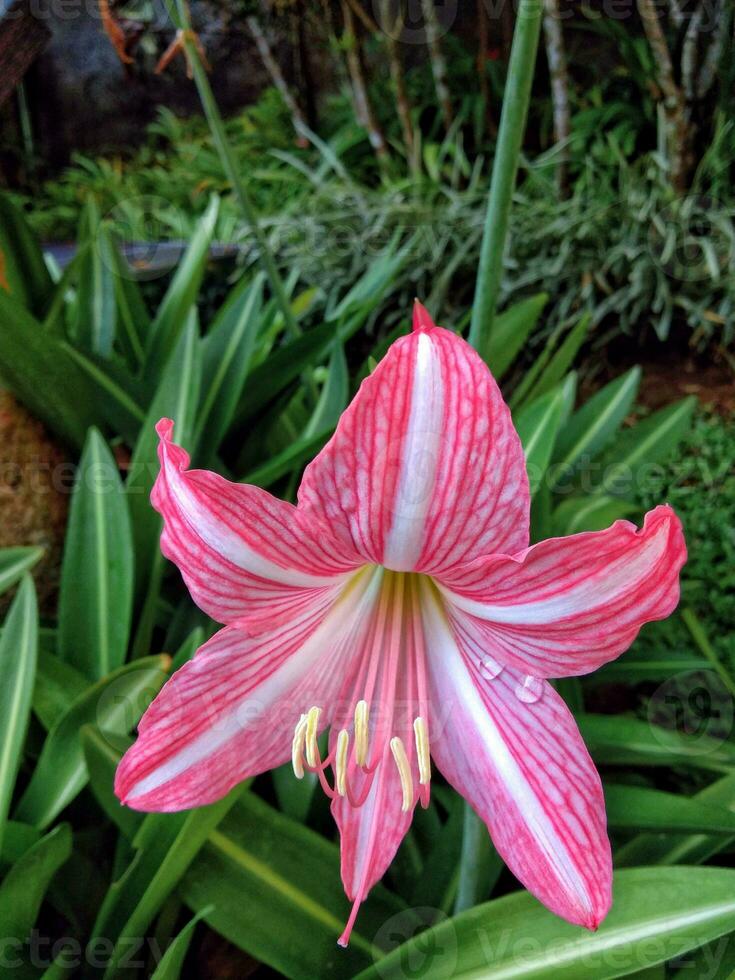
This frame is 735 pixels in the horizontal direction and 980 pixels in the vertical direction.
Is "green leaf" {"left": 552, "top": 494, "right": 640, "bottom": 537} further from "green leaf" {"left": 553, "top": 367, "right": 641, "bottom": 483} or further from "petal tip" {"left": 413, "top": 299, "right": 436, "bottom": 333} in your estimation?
"petal tip" {"left": 413, "top": 299, "right": 436, "bottom": 333}

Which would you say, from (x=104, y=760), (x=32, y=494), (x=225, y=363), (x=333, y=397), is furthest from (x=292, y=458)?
(x=104, y=760)

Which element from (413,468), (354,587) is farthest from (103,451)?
(413,468)

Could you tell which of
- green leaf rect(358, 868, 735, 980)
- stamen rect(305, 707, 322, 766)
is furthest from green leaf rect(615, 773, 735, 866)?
stamen rect(305, 707, 322, 766)

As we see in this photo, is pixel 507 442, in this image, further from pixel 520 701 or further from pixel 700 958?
pixel 700 958

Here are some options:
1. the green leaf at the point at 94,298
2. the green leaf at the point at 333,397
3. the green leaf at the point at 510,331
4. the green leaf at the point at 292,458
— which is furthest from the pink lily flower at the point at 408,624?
the green leaf at the point at 94,298

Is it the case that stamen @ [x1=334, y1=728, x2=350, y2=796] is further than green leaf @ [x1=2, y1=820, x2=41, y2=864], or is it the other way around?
green leaf @ [x1=2, y1=820, x2=41, y2=864]

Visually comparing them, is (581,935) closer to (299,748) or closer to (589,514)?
(299,748)
